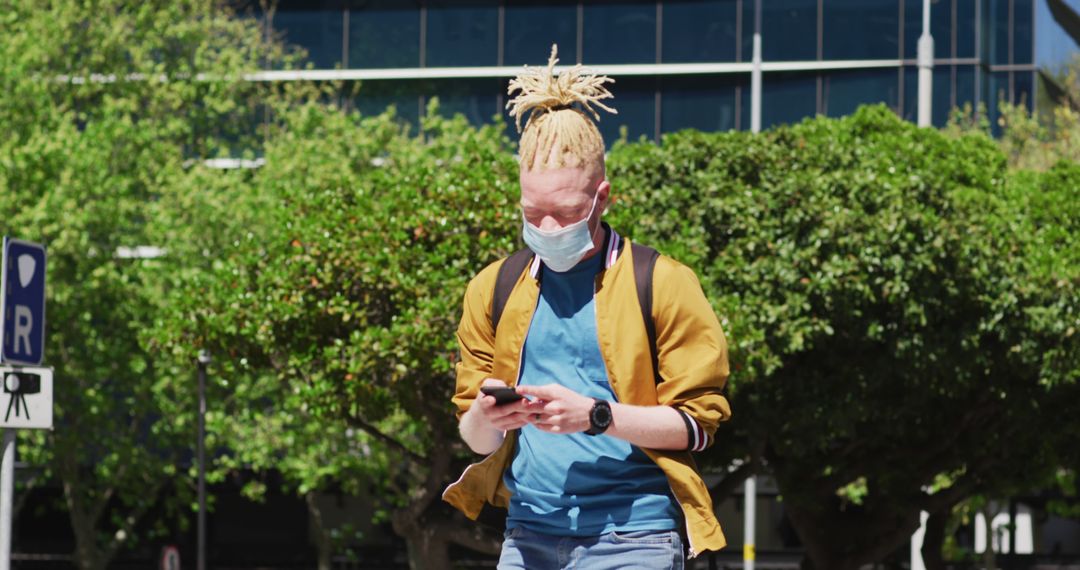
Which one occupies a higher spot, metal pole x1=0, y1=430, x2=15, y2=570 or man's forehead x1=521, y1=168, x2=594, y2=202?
man's forehead x1=521, y1=168, x2=594, y2=202

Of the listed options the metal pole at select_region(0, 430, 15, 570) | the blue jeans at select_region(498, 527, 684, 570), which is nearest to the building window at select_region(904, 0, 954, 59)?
the metal pole at select_region(0, 430, 15, 570)

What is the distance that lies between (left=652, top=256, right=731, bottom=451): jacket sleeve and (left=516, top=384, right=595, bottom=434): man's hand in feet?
0.93

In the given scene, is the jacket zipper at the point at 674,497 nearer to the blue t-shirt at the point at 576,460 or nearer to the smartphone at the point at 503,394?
the blue t-shirt at the point at 576,460

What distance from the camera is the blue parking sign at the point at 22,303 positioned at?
945cm

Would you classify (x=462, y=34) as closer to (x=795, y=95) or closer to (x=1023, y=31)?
(x=795, y=95)

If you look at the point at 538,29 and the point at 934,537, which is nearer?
the point at 934,537

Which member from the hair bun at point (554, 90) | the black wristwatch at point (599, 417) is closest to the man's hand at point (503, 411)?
the black wristwatch at point (599, 417)

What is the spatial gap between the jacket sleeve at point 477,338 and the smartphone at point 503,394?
0.37m

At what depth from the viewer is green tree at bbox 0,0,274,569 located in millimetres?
26391

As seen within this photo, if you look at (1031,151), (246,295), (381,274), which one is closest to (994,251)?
(381,274)

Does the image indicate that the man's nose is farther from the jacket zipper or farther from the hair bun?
the hair bun

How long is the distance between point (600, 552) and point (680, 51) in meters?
36.5

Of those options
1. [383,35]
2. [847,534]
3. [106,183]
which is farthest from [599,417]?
[383,35]

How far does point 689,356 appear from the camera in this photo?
394 centimetres
